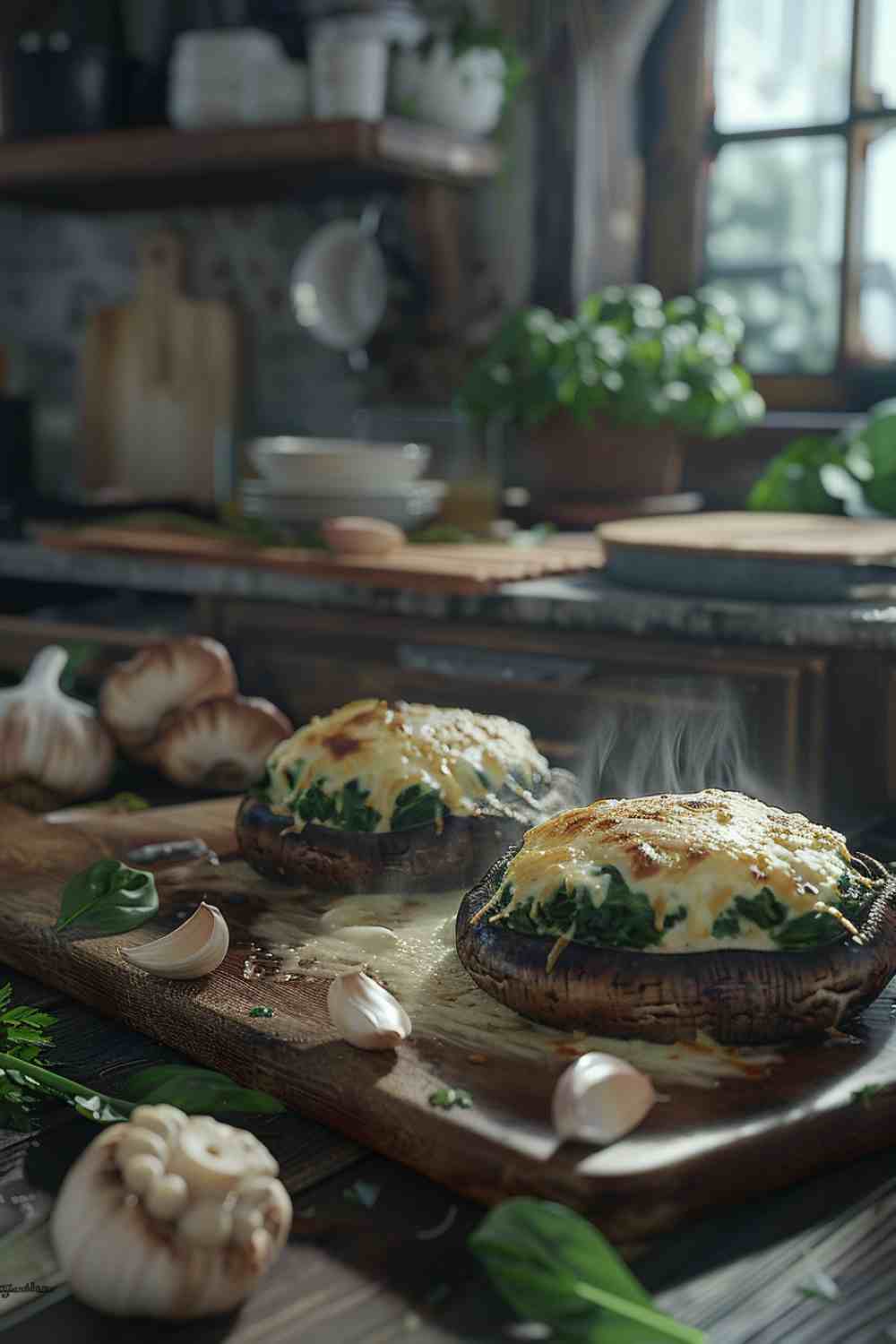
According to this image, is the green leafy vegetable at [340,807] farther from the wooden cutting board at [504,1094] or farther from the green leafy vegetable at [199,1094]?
the green leafy vegetable at [199,1094]

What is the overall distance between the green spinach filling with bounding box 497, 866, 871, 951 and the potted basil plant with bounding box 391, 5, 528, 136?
7.12 ft

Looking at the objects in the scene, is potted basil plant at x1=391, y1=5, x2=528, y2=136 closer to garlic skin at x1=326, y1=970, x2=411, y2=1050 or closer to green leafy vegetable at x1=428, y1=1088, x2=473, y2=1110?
garlic skin at x1=326, y1=970, x2=411, y2=1050

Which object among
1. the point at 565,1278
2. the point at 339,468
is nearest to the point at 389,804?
the point at 565,1278

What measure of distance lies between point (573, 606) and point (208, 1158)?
4.31ft

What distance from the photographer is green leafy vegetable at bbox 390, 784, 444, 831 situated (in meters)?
1.14

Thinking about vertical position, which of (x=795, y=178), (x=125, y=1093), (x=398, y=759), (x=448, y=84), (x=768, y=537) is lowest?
(x=125, y=1093)

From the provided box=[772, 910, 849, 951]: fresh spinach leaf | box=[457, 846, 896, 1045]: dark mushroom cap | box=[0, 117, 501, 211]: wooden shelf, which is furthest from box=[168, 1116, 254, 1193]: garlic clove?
box=[0, 117, 501, 211]: wooden shelf

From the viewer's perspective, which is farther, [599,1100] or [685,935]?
[685,935]

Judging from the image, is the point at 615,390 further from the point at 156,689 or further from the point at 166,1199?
the point at 166,1199

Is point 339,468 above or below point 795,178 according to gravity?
below

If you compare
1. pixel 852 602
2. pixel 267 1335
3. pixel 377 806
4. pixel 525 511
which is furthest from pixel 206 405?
pixel 267 1335

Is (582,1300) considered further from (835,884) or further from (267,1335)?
(835,884)

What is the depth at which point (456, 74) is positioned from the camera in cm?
271

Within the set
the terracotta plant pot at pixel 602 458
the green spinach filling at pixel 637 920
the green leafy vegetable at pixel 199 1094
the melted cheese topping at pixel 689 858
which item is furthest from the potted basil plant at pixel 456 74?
the green leafy vegetable at pixel 199 1094
